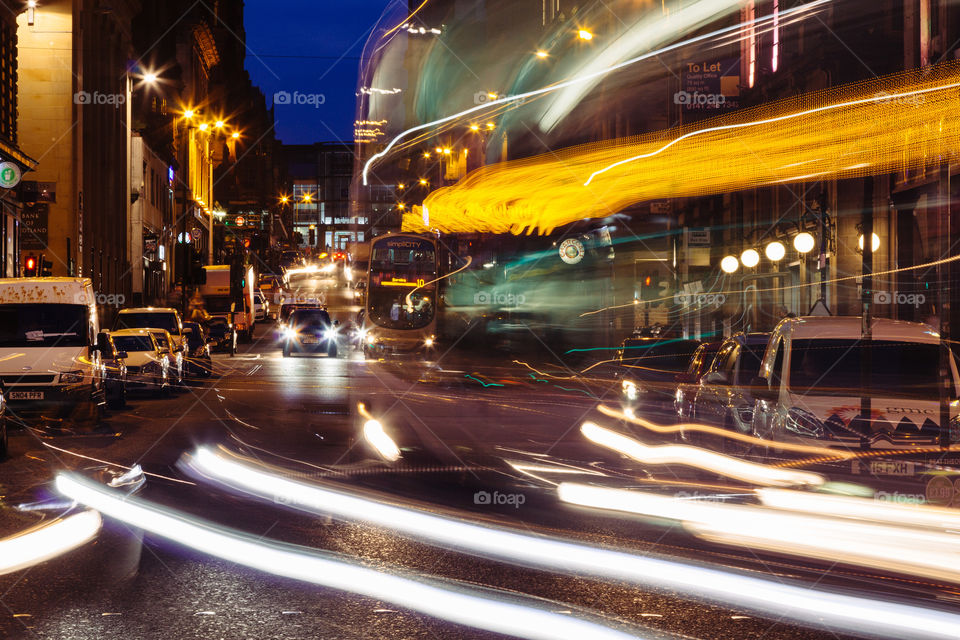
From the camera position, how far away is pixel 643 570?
23.3 feet

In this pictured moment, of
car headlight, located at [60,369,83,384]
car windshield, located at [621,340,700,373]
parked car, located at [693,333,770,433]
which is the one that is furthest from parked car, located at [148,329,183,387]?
parked car, located at [693,333,770,433]

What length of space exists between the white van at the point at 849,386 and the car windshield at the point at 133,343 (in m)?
16.9

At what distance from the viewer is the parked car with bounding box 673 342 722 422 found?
564 inches

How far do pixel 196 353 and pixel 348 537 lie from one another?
2426 centimetres

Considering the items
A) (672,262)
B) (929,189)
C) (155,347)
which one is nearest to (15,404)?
(155,347)

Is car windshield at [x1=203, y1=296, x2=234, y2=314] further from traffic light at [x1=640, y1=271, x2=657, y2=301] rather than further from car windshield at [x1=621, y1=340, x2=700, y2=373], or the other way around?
car windshield at [x1=621, y1=340, x2=700, y2=373]

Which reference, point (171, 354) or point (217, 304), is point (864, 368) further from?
point (217, 304)

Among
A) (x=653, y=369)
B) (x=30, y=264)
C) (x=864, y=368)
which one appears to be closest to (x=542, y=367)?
(x=653, y=369)

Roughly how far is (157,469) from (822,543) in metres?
7.20

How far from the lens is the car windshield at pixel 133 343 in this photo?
2498 cm

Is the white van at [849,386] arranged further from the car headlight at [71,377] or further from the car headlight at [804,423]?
the car headlight at [71,377]

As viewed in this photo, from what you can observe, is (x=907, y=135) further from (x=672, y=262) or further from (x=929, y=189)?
(x=672, y=262)

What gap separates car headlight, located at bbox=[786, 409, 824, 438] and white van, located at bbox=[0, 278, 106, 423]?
12.4m

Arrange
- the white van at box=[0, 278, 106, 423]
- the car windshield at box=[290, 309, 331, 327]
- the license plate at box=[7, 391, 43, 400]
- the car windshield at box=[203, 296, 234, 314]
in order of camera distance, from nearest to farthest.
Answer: the license plate at box=[7, 391, 43, 400], the white van at box=[0, 278, 106, 423], the car windshield at box=[290, 309, 331, 327], the car windshield at box=[203, 296, 234, 314]
